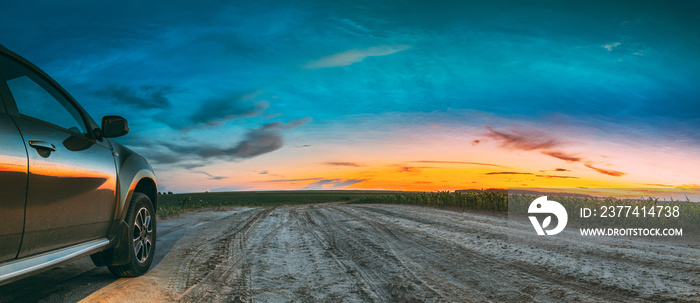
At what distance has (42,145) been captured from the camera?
9.27 feet

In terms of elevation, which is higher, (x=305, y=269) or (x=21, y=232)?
(x=21, y=232)

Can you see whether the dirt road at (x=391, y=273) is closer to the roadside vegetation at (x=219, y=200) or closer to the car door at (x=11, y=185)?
the car door at (x=11, y=185)

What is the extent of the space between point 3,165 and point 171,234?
6263mm

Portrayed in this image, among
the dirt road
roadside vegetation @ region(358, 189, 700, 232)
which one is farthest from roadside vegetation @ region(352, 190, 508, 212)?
the dirt road

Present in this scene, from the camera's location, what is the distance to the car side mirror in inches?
152

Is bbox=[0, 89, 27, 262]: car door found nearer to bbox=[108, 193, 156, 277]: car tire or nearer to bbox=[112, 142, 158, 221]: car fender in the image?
bbox=[112, 142, 158, 221]: car fender

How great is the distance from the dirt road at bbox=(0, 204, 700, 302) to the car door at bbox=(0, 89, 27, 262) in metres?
1.21

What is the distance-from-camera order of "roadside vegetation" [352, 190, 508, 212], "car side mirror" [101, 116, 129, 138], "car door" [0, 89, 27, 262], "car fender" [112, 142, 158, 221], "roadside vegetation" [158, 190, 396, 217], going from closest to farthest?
1. "car door" [0, 89, 27, 262]
2. "car side mirror" [101, 116, 129, 138]
3. "car fender" [112, 142, 158, 221]
4. "roadside vegetation" [352, 190, 508, 212]
5. "roadside vegetation" [158, 190, 396, 217]

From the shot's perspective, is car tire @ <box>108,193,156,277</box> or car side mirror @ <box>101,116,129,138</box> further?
car tire @ <box>108,193,156,277</box>

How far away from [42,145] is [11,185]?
19.1 inches

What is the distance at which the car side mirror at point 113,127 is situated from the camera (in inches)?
152

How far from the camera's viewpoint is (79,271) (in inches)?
180

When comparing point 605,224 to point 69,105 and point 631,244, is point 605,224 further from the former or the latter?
point 69,105

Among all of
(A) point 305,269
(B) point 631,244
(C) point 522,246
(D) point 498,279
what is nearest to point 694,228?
(B) point 631,244
